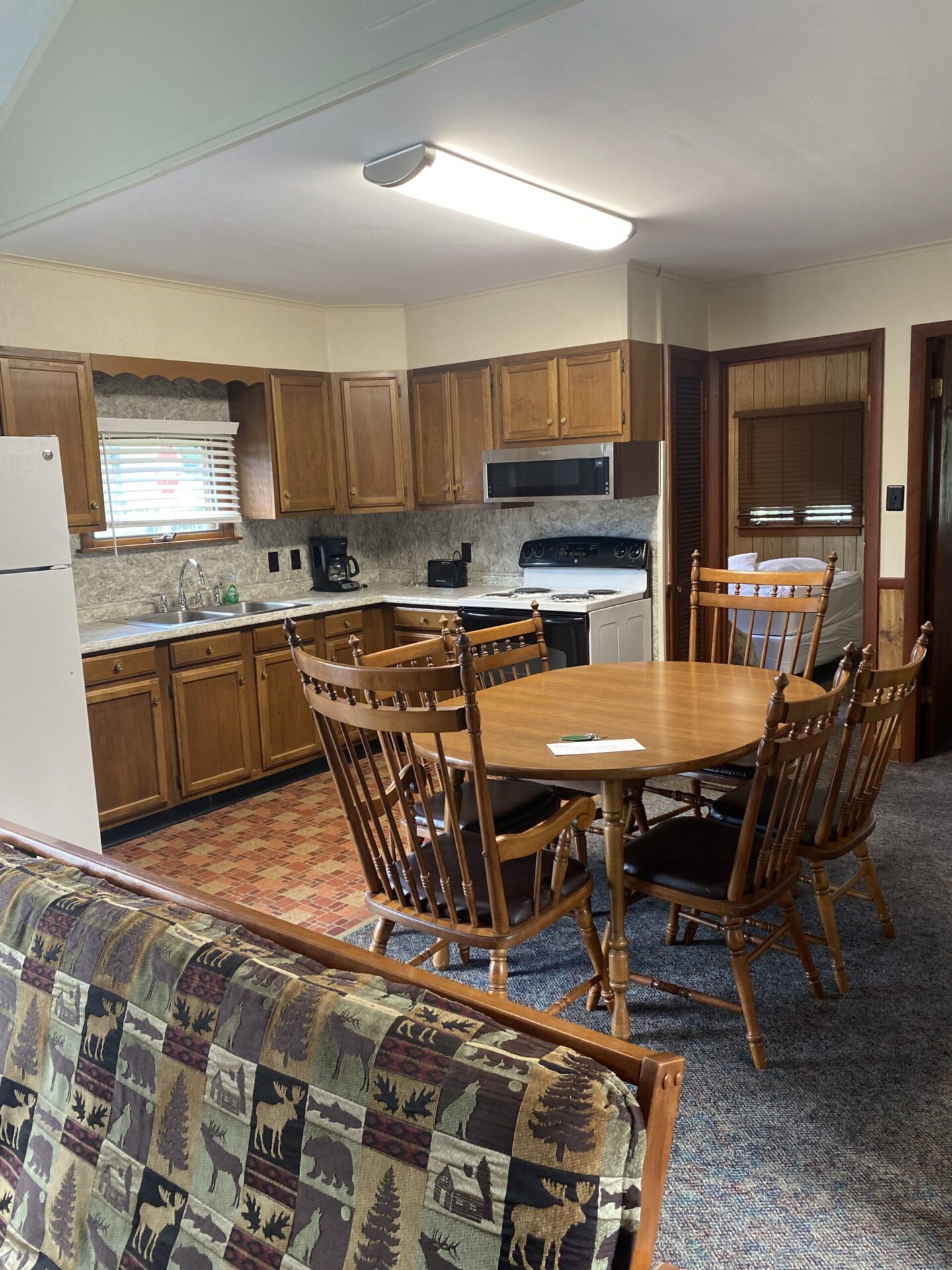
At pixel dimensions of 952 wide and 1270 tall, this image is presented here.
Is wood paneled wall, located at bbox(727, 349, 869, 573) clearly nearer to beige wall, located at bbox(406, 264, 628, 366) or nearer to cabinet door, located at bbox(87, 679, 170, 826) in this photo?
beige wall, located at bbox(406, 264, 628, 366)

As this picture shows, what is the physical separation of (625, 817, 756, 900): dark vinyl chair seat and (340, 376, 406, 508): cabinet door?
10.5 feet

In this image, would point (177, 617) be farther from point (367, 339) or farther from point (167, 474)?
point (367, 339)

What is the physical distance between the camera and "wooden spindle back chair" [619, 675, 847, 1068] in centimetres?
222

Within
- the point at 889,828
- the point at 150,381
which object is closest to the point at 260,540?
the point at 150,381

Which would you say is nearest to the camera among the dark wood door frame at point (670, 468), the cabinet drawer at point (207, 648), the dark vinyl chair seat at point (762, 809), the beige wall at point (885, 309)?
A: the dark vinyl chair seat at point (762, 809)

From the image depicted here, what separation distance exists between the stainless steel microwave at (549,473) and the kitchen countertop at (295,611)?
601 millimetres

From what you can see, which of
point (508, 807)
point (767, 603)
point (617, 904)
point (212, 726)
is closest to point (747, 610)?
point (767, 603)

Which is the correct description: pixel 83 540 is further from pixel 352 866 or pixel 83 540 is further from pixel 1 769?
pixel 352 866

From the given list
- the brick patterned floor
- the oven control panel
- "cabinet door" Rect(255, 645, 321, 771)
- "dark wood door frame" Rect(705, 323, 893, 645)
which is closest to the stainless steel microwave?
the oven control panel

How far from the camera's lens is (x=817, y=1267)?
1.77 meters

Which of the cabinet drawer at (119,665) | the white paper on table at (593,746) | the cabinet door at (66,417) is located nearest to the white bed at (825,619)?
the white paper on table at (593,746)

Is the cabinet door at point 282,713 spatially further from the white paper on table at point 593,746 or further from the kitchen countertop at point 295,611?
the white paper on table at point 593,746

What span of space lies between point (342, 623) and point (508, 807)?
2.36m

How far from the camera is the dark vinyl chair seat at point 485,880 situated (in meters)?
2.24
